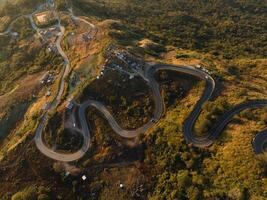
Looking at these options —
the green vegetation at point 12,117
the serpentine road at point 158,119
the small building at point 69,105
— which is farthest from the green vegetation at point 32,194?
the small building at point 69,105

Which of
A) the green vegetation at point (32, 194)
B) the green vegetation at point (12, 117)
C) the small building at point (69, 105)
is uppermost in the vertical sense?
the small building at point (69, 105)

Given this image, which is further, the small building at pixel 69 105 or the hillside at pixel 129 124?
the small building at pixel 69 105

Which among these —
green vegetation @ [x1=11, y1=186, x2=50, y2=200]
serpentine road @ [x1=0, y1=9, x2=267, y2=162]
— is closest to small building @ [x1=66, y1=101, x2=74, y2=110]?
serpentine road @ [x1=0, y1=9, x2=267, y2=162]

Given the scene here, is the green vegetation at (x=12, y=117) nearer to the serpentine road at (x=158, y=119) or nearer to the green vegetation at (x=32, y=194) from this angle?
the serpentine road at (x=158, y=119)

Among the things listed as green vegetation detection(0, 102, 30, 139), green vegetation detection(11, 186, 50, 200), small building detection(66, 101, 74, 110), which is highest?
small building detection(66, 101, 74, 110)

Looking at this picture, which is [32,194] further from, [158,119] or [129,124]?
[158,119]

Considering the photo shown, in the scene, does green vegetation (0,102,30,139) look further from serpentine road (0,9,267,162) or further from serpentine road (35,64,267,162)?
serpentine road (35,64,267,162)

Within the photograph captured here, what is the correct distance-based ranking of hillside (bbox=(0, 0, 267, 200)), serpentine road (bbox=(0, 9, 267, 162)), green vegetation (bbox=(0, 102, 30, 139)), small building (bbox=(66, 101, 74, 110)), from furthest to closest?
1. green vegetation (bbox=(0, 102, 30, 139))
2. small building (bbox=(66, 101, 74, 110))
3. serpentine road (bbox=(0, 9, 267, 162))
4. hillside (bbox=(0, 0, 267, 200))

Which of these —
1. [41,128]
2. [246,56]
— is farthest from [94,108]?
[246,56]

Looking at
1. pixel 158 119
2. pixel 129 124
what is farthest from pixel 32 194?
pixel 158 119
